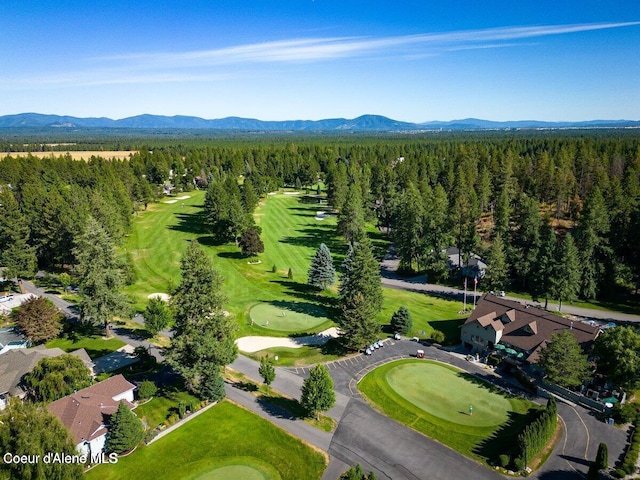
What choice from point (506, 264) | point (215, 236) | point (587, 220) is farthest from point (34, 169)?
point (587, 220)

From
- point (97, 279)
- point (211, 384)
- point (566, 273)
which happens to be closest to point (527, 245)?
point (566, 273)

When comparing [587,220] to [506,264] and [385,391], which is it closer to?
[506,264]

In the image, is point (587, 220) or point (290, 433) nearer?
point (290, 433)

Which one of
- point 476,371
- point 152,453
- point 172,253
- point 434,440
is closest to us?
point 152,453

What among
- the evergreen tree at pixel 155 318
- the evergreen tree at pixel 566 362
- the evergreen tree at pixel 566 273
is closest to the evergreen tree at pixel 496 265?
the evergreen tree at pixel 566 273

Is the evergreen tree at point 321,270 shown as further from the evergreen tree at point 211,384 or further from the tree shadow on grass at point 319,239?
→ the evergreen tree at point 211,384

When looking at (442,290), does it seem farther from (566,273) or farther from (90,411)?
(90,411)

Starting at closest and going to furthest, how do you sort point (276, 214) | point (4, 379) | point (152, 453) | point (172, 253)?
point (152, 453), point (4, 379), point (172, 253), point (276, 214)
